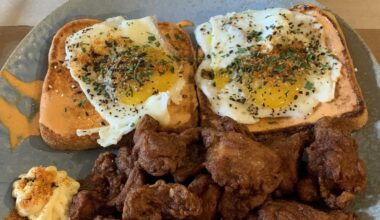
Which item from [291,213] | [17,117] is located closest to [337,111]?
[291,213]

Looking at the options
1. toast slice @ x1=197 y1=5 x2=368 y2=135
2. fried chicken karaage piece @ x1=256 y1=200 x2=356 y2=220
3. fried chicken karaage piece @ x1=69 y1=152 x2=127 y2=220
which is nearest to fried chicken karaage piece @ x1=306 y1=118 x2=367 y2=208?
fried chicken karaage piece @ x1=256 y1=200 x2=356 y2=220

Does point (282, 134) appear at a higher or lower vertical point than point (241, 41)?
lower

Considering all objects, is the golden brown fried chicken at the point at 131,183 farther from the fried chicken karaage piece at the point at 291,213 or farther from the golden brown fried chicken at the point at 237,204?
the fried chicken karaage piece at the point at 291,213

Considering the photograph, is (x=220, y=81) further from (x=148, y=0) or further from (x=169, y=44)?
(x=148, y=0)

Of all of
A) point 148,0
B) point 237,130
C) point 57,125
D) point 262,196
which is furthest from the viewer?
point 148,0

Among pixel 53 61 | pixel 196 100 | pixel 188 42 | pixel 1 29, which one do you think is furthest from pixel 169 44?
pixel 1 29

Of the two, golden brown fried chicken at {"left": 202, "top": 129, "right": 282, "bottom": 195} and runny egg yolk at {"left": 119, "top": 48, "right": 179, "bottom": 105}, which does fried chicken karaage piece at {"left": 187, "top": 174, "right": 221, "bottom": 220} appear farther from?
runny egg yolk at {"left": 119, "top": 48, "right": 179, "bottom": 105}

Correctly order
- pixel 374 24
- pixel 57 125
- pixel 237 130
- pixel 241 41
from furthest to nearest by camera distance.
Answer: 1. pixel 374 24
2. pixel 241 41
3. pixel 57 125
4. pixel 237 130
